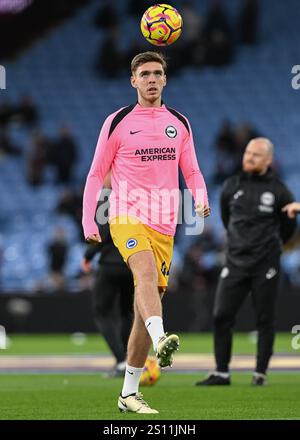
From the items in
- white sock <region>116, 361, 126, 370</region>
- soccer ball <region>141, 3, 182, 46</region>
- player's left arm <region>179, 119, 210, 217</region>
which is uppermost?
soccer ball <region>141, 3, 182, 46</region>

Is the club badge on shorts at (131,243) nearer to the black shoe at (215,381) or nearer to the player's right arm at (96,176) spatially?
the player's right arm at (96,176)

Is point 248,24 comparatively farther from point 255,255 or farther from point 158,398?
point 158,398

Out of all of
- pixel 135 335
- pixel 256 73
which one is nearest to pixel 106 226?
pixel 135 335

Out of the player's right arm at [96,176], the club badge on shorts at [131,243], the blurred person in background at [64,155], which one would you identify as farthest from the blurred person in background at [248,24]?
the club badge on shorts at [131,243]

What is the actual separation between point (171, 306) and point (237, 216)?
1042cm

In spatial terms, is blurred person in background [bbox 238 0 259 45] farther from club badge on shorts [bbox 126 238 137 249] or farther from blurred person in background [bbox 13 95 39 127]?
club badge on shorts [bbox 126 238 137 249]

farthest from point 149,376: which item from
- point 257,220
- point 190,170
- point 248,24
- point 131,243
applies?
point 248,24

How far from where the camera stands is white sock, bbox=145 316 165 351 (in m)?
7.52

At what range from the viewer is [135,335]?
8.06 m

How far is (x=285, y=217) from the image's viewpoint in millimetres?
11469

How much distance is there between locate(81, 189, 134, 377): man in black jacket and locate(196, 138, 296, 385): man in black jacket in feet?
3.78

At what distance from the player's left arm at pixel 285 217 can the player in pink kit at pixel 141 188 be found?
3.16m

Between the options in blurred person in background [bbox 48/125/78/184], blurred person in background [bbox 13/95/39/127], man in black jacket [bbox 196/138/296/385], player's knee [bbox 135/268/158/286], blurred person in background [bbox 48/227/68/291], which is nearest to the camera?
player's knee [bbox 135/268/158/286]

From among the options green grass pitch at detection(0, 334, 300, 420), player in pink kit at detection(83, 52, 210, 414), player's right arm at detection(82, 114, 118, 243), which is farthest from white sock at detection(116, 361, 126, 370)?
player's right arm at detection(82, 114, 118, 243)
